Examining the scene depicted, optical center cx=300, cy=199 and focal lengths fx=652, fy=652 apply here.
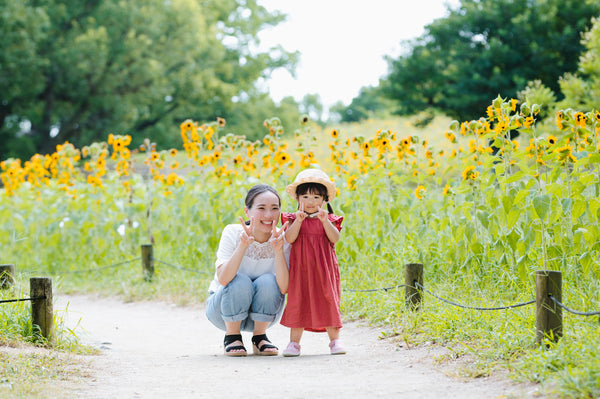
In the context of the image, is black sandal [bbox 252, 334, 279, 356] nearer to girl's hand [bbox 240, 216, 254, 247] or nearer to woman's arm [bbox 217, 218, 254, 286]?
woman's arm [bbox 217, 218, 254, 286]

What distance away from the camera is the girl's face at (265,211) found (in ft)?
12.6

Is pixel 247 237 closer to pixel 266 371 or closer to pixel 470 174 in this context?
pixel 266 371

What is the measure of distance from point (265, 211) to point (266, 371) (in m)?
0.92

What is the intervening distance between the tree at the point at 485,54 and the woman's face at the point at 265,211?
13.6 meters

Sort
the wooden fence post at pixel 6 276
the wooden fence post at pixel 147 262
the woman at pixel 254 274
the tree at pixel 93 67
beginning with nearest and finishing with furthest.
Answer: the woman at pixel 254 274, the wooden fence post at pixel 6 276, the wooden fence post at pixel 147 262, the tree at pixel 93 67

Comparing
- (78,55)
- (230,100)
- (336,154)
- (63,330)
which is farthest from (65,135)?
(63,330)

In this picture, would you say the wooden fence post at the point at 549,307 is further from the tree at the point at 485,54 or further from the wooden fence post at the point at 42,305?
the tree at the point at 485,54

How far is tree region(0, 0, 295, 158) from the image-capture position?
1931 centimetres

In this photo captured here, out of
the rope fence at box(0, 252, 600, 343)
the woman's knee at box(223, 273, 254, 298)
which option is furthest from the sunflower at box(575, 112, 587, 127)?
the woman's knee at box(223, 273, 254, 298)

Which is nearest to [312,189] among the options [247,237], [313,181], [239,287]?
[313,181]

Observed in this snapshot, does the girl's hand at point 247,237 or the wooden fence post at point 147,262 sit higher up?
the girl's hand at point 247,237

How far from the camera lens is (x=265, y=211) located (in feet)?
12.6

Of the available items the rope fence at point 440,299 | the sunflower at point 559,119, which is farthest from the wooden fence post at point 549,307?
the sunflower at point 559,119

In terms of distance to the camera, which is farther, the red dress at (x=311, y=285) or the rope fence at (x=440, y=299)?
the red dress at (x=311, y=285)
